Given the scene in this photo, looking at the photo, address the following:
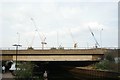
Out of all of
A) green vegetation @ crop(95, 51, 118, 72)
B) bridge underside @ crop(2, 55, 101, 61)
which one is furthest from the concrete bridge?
green vegetation @ crop(95, 51, 118, 72)

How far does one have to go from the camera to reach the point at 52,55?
85.5 metres

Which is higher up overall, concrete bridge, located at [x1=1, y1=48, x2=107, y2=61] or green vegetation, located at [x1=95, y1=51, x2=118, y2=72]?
concrete bridge, located at [x1=1, y1=48, x2=107, y2=61]

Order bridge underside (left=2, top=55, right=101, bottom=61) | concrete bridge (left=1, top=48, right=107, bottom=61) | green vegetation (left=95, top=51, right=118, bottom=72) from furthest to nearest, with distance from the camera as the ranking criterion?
green vegetation (left=95, top=51, right=118, bottom=72)
bridge underside (left=2, top=55, right=101, bottom=61)
concrete bridge (left=1, top=48, right=107, bottom=61)

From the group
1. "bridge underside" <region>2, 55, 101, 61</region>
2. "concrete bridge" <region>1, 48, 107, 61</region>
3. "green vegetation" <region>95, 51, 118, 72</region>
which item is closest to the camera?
"concrete bridge" <region>1, 48, 107, 61</region>

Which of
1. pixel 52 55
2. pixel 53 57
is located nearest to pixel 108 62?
pixel 53 57

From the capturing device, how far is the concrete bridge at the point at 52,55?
279ft

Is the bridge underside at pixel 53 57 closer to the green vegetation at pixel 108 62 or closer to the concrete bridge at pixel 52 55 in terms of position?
the concrete bridge at pixel 52 55

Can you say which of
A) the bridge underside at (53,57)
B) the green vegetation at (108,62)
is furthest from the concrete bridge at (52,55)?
the green vegetation at (108,62)

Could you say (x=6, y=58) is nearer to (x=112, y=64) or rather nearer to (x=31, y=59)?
(x=31, y=59)

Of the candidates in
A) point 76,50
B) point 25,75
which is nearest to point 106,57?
point 76,50

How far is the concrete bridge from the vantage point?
8500 cm

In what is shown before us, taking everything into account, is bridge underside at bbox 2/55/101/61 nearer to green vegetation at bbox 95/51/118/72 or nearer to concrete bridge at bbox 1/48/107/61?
concrete bridge at bbox 1/48/107/61

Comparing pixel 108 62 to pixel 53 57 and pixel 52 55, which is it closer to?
pixel 53 57

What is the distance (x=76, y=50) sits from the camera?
8525 cm
